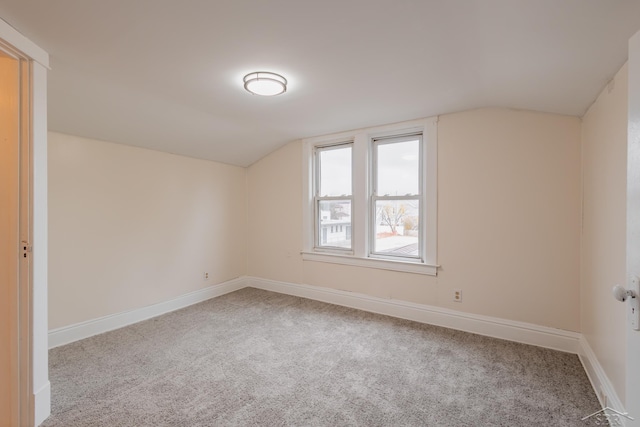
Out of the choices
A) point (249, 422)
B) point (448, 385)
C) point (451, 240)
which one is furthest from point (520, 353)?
point (249, 422)

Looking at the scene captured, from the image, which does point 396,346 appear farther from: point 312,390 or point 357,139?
point 357,139

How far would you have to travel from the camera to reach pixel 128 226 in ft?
10.3

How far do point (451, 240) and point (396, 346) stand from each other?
122 cm

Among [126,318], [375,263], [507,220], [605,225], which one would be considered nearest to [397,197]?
[375,263]

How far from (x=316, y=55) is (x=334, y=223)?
2.45m

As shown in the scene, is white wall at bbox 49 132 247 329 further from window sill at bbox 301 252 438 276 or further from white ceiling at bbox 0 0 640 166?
window sill at bbox 301 252 438 276

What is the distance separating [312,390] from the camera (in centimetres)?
198

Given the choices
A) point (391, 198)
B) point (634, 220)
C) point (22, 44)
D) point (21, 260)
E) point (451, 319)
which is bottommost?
point (451, 319)

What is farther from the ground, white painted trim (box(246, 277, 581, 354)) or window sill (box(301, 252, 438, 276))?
window sill (box(301, 252, 438, 276))

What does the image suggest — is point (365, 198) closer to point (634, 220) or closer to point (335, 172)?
point (335, 172)

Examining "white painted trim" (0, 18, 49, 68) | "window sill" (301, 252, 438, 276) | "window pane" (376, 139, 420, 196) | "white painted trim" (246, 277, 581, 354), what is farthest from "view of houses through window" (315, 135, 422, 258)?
"white painted trim" (0, 18, 49, 68)

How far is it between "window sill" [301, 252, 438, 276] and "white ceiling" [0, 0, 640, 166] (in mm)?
1647

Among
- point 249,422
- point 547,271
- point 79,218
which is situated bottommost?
point 249,422

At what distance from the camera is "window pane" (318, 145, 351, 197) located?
383cm
